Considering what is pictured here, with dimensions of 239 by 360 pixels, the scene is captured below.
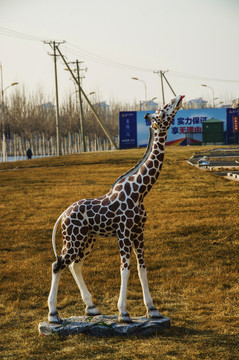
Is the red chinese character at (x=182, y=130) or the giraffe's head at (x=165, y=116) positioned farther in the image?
the red chinese character at (x=182, y=130)

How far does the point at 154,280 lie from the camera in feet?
25.3

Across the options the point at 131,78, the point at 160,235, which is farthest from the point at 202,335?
the point at 131,78

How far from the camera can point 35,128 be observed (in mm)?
62656

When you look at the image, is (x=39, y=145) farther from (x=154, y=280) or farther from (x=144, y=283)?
(x=144, y=283)

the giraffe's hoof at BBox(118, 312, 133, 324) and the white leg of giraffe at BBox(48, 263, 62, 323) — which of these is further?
the white leg of giraffe at BBox(48, 263, 62, 323)

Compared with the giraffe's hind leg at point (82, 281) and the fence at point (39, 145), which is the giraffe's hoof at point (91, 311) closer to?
the giraffe's hind leg at point (82, 281)

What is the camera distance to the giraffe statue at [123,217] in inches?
213

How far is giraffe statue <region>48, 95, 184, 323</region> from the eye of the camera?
17.8ft

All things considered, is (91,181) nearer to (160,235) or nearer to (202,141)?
(160,235)

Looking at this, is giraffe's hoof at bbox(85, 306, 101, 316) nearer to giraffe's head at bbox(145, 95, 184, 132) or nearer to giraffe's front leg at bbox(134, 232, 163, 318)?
giraffe's front leg at bbox(134, 232, 163, 318)

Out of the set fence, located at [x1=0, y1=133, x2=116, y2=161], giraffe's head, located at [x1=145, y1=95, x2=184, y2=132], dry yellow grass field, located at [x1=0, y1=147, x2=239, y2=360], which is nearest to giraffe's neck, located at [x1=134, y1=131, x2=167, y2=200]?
giraffe's head, located at [x1=145, y1=95, x2=184, y2=132]

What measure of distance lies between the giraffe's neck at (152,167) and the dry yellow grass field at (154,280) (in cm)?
167

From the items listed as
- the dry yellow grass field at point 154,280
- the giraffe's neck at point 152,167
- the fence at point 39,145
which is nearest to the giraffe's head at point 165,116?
the giraffe's neck at point 152,167

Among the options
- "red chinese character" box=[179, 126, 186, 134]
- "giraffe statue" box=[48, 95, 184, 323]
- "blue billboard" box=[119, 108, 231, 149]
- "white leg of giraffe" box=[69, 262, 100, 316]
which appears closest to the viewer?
"giraffe statue" box=[48, 95, 184, 323]
